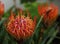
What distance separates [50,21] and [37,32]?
0.20ft

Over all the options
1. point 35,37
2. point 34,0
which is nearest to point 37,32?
point 35,37

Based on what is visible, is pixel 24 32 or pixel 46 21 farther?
pixel 46 21

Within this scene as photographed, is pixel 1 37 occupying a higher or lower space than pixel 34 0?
higher

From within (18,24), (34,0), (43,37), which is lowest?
(34,0)

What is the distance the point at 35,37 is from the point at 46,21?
0.07 meters

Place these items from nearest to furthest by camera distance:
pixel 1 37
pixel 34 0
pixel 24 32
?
pixel 24 32, pixel 1 37, pixel 34 0

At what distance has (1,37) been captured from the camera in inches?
27.3

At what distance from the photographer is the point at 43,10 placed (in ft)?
2.44

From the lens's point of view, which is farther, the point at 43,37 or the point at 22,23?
the point at 43,37

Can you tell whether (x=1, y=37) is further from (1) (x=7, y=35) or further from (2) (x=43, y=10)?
(2) (x=43, y=10)

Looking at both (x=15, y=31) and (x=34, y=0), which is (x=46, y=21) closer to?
(x=15, y=31)

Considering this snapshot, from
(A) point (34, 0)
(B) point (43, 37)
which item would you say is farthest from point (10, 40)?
(A) point (34, 0)

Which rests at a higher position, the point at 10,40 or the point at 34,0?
the point at 10,40

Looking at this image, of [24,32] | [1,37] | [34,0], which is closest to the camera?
[24,32]
